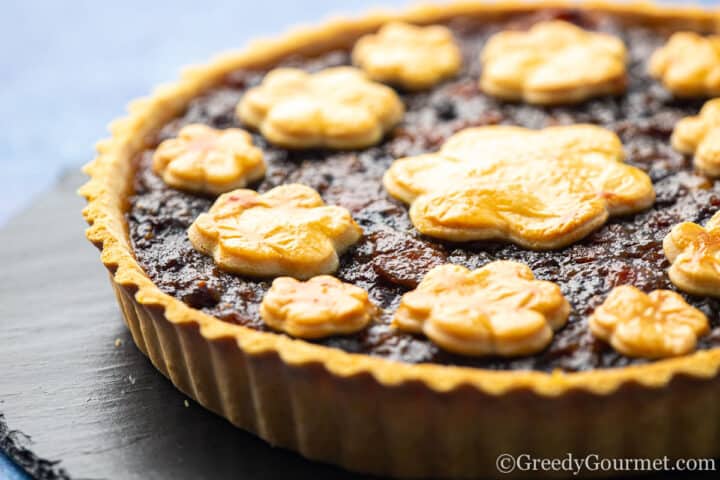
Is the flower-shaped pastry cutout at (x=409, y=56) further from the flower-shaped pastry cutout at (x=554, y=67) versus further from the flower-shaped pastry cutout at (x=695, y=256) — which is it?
the flower-shaped pastry cutout at (x=695, y=256)

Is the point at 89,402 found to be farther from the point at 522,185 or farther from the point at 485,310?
the point at 522,185

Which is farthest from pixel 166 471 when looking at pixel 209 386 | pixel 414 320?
pixel 414 320

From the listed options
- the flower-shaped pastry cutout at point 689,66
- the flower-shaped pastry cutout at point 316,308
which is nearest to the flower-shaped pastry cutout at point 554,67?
the flower-shaped pastry cutout at point 689,66

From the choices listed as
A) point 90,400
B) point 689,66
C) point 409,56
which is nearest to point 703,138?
point 689,66

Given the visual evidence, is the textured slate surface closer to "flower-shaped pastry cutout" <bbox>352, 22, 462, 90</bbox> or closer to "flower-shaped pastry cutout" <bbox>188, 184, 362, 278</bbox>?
"flower-shaped pastry cutout" <bbox>188, 184, 362, 278</bbox>

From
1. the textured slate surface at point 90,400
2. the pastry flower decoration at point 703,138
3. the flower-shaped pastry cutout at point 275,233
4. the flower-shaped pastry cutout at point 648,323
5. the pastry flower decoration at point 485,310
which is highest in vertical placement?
the flower-shaped pastry cutout at point 275,233

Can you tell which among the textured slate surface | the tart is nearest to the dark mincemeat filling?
the tart
